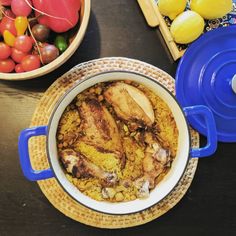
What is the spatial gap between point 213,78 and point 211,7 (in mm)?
161

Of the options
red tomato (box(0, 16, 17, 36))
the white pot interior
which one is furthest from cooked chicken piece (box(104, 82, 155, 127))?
red tomato (box(0, 16, 17, 36))

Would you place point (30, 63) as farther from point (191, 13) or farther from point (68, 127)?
point (191, 13)

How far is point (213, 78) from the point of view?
95 centimetres

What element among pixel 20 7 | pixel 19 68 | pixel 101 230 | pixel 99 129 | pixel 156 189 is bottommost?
pixel 101 230

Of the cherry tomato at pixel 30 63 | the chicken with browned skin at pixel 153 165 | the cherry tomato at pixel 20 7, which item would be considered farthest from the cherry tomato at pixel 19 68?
the chicken with browned skin at pixel 153 165

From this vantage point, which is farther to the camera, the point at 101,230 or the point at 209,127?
the point at 101,230

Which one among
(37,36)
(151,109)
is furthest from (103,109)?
(37,36)

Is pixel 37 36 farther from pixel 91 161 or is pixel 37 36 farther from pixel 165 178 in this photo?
pixel 165 178

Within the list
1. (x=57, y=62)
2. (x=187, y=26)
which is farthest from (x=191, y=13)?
(x=57, y=62)

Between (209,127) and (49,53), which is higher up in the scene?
(49,53)

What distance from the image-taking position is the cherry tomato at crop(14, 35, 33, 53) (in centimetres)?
87

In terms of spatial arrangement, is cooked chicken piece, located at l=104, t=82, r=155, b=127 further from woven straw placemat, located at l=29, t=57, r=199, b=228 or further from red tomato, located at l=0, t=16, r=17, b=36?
red tomato, located at l=0, t=16, r=17, b=36

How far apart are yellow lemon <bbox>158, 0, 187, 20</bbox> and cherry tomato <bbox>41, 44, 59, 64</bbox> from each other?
0.25 m

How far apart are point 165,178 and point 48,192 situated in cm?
26
